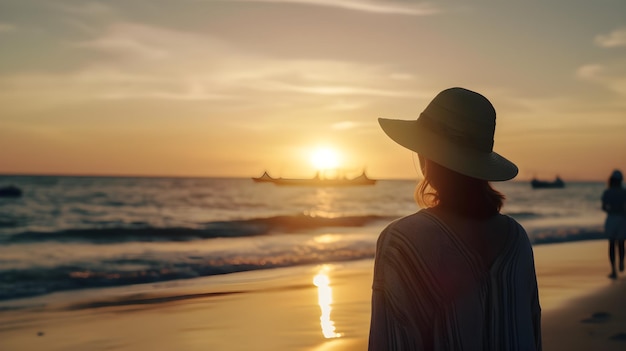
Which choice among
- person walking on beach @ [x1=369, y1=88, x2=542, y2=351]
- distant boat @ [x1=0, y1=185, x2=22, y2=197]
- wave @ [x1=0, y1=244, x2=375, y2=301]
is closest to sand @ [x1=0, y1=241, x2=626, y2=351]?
wave @ [x1=0, y1=244, x2=375, y2=301]

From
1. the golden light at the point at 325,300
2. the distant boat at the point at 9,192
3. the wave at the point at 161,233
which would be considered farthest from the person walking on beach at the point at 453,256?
the distant boat at the point at 9,192

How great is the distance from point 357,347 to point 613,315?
12.3 feet

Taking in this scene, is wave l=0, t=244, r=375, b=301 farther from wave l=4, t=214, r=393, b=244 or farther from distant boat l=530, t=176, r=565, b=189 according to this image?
distant boat l=530, t=176, r=565, b=189

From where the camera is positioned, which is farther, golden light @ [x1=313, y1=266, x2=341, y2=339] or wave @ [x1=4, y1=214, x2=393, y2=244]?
wave @ [x1=4, y1=214, x2=393, y2=244]

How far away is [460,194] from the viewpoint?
77.3 inches

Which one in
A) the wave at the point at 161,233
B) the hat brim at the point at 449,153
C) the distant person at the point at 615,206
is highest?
the hat brim at the point at 449,153

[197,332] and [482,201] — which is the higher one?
[482,201]

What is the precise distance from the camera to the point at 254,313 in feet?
28.7

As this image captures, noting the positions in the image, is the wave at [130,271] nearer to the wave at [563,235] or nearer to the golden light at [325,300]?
the golden light at [325,300]

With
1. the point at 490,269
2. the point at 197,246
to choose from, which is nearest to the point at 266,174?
the point at 197,246

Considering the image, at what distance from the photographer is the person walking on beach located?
1916 mm

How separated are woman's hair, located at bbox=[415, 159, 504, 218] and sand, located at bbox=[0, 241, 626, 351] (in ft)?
17.5

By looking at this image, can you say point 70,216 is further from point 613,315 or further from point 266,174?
point 266,174

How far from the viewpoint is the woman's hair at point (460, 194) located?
76.9 inches
